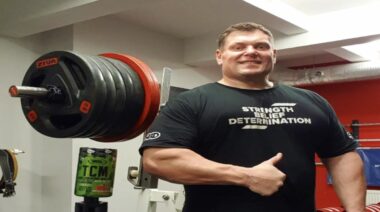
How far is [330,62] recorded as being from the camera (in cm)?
647

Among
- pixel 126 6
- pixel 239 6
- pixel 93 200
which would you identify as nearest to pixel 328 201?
pixel 239 6

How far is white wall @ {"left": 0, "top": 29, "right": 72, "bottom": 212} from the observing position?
14.5 feet

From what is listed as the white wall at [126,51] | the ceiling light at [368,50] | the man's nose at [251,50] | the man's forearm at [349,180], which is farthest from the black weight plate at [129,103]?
the ceiling light at [368,50]

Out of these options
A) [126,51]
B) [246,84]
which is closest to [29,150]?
[126,51]

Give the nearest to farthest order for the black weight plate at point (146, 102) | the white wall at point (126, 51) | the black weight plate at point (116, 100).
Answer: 1. the black weight plate at point (116, 100)
2. the black weight plate at point (146, 102)
3. the white wall at point (126, 51)

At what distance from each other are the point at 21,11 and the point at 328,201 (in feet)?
14.9

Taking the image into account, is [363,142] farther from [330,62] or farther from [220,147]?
[220,147]

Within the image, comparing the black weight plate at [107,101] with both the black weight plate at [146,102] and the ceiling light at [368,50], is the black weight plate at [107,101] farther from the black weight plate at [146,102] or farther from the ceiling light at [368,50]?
the ceiling light at [368,50]

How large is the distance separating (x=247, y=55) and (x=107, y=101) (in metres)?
0.53

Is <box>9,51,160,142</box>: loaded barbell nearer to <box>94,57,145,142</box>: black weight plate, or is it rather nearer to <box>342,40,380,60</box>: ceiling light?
<box>94,57,145,142</box>: black weight plate

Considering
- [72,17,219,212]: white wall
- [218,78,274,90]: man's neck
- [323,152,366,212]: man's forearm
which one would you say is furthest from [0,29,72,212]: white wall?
[323,152,366,212]: man's forearm

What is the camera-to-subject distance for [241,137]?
1.58 m

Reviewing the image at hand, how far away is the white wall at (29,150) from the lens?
441 centimetres

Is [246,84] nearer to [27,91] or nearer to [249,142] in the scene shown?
[249,142]
